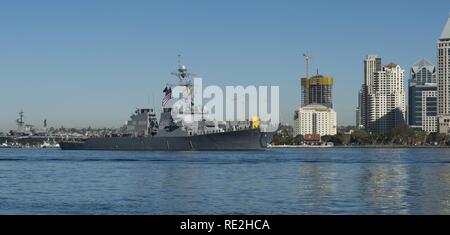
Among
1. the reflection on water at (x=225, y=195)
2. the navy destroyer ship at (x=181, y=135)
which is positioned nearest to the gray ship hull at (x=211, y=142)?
the navy destroyer ship at (x=181, y=135)

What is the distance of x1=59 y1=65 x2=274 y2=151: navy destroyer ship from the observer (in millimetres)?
124312

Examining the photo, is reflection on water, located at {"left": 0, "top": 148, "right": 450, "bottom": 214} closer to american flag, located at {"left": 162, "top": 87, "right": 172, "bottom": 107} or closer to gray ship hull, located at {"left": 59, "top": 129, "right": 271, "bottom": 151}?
gray ship hull, located at {"left": 59, "top": 129, "right": 271, "bottom": 151}

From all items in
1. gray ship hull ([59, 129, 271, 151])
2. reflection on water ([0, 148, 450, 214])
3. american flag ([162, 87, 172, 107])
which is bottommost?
reflection on water ([0, 148, 450, 214])

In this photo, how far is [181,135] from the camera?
129 metres

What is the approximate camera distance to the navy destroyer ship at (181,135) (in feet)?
408

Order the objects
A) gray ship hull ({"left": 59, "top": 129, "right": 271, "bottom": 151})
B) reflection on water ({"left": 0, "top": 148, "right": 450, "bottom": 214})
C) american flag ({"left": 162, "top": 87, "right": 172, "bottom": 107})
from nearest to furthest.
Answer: reflection on water ({"left": 0, "top": 148, "right": 450, "bottom": 214}) < gray ship hull ({"left": 59, "top": 129, "right": 271, "bottom": 151}) < american flag ({"left": 162, "top": 87, "right": 172, "bottom": 107})

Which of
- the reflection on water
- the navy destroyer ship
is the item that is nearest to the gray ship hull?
the navy destroyer ship

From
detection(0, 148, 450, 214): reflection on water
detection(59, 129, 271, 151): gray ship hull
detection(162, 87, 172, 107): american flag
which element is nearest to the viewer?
detection(0, 148, 450, 214): reflection on water

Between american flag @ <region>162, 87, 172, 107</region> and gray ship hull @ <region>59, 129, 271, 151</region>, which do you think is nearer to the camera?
gray ship hull @ <region>59, 129, 271, 151</region>

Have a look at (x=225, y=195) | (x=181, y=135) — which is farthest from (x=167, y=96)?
(x=225, y=195)

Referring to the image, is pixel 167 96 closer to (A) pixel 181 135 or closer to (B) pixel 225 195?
(A) pixel 181 135

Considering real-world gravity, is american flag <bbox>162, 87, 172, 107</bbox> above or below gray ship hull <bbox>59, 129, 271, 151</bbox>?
above
